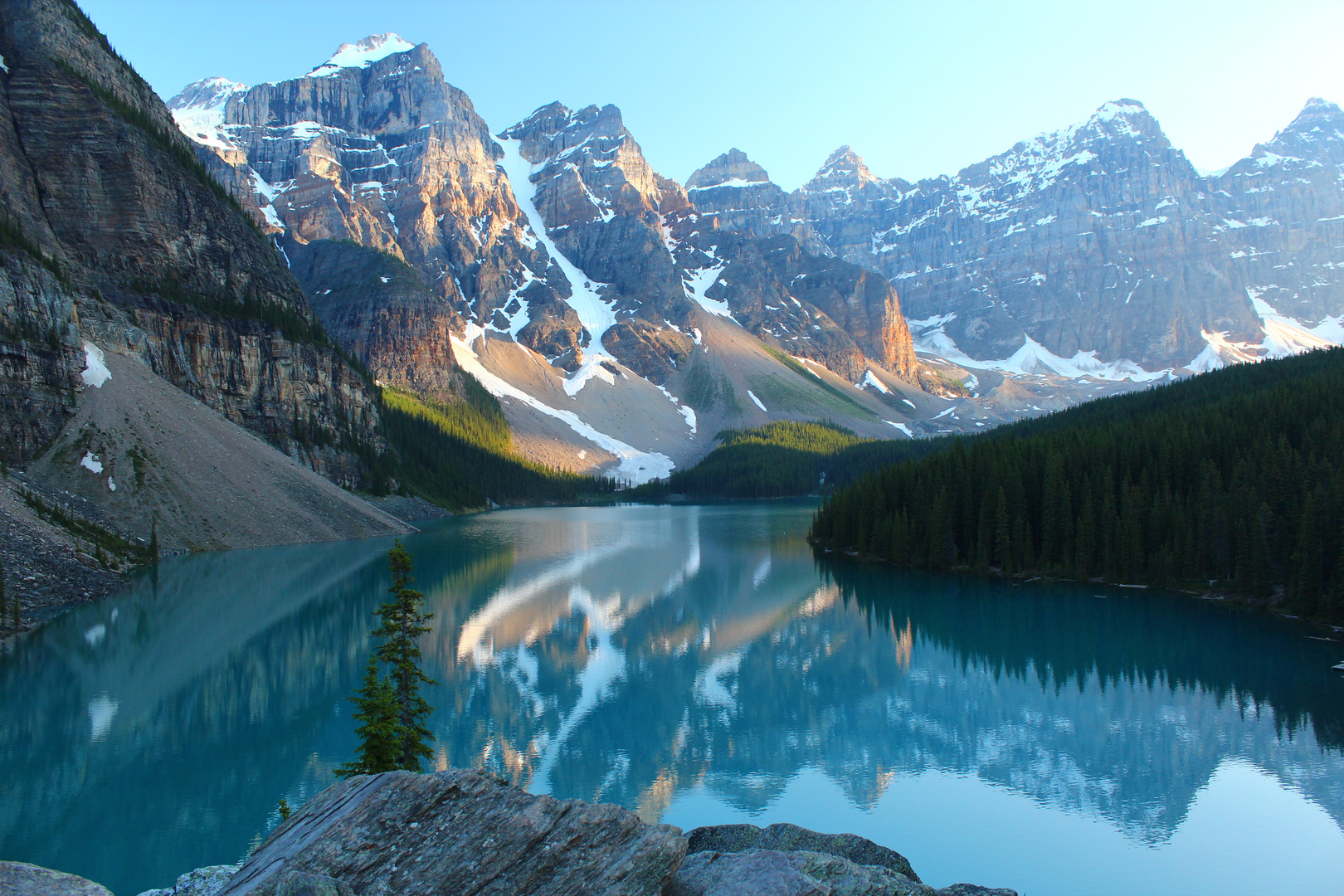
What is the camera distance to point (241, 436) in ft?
202

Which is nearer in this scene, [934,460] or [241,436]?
[934,460]

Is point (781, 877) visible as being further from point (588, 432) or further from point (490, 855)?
point (588, 432)

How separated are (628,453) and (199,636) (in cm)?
14060

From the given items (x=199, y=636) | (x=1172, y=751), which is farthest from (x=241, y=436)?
(x=1172, y=751)

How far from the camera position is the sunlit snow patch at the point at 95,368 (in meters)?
52.6

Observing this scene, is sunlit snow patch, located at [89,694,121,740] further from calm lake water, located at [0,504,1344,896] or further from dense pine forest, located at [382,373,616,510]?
dense pine forest, located at [382,373,616,510]

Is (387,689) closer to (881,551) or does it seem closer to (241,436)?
(881,551)

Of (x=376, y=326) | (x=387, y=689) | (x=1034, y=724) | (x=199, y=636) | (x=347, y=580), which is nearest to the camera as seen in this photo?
(x=387, y=689)

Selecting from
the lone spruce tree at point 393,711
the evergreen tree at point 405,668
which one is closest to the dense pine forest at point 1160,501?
the evergreen tree at point 405,668

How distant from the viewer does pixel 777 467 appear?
472ft

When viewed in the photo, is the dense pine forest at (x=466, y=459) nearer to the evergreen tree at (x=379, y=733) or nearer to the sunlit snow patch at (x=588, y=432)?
the sunlit snow patch at (x=588, y=432)

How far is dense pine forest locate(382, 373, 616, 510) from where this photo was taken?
4134 inches

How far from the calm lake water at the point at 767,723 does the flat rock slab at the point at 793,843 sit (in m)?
3.98

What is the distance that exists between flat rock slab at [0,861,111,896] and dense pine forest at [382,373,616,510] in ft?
307
